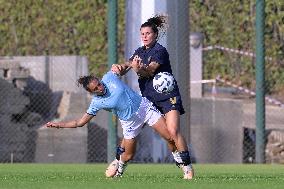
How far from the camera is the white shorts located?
13.6 metres

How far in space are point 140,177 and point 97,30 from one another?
Answer: 26.6 ft

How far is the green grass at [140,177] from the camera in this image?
11852 mm

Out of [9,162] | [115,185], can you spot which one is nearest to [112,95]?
[115,185]

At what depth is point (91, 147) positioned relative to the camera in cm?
1925

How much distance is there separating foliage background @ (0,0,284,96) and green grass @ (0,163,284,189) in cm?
390

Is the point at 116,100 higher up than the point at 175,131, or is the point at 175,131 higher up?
the point at 116,100

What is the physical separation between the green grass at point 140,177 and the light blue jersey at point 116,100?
658 mm

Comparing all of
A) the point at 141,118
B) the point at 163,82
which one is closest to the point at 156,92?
the point at 163,82

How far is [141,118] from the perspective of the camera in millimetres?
13609

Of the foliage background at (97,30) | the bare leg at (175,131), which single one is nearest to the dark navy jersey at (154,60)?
the bare leg at (175,131)

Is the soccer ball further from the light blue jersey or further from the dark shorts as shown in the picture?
the light blue jersey

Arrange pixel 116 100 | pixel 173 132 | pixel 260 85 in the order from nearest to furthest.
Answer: pixel 116 100
pixel 173 132
pixel 260 85

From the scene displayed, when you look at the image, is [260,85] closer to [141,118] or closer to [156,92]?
[156,92]

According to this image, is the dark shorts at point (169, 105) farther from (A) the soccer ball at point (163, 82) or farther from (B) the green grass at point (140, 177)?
(B) the green grass at point (140, 177)
